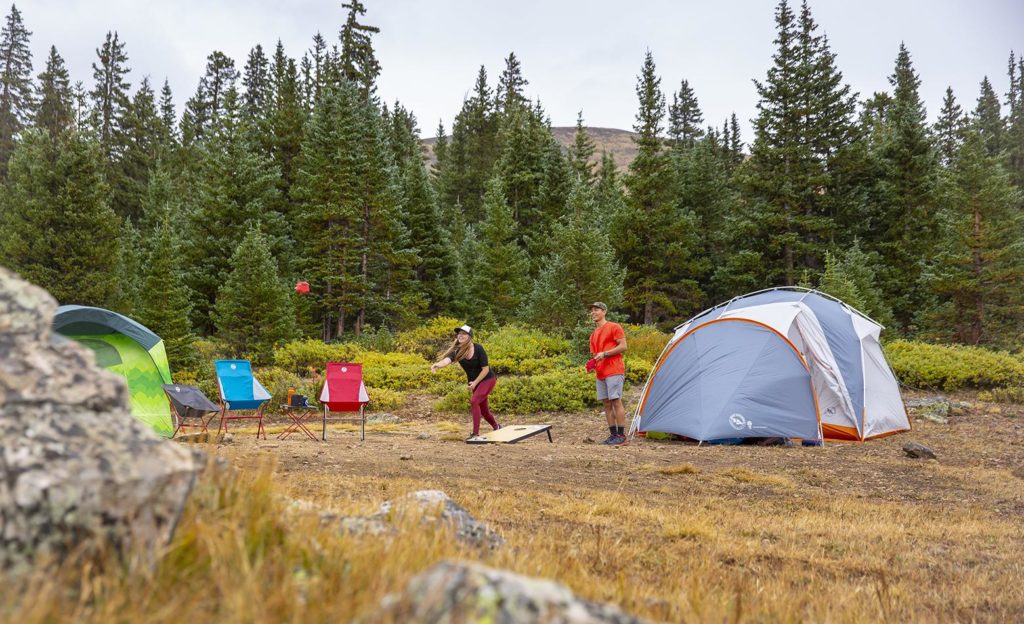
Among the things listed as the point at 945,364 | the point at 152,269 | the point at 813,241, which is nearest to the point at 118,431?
the point at 945,364

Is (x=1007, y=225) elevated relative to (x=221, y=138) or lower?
lower

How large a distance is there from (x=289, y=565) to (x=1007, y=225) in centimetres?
2800

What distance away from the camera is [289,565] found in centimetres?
172

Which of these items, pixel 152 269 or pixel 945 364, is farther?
pixel 152 269

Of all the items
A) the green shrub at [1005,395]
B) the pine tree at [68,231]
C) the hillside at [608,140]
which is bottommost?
the green shrub at [1005,395]

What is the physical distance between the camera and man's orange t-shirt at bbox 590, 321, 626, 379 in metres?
9.79

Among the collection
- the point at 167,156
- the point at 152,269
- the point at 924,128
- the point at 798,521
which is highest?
the point at 167,156

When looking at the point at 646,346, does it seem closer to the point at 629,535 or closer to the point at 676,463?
the point at 676,463

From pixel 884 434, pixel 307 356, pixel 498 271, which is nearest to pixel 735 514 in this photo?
pixel 884 434

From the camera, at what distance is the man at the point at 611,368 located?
31.8 feet

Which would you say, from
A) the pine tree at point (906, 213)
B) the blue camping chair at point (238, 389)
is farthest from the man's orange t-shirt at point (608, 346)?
the pine tree at point (906, 213)

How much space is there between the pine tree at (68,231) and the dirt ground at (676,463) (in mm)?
14739

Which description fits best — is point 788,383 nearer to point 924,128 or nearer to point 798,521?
point 798,521

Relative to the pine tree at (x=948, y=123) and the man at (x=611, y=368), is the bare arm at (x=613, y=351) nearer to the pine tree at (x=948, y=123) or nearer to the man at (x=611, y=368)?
the man at (x=611, y=368)
